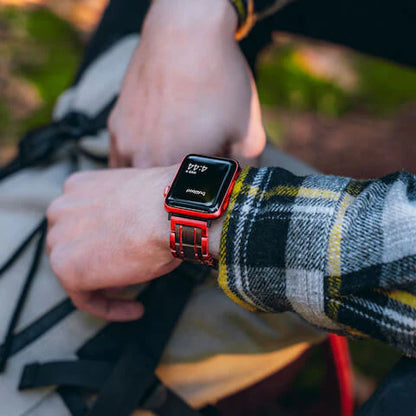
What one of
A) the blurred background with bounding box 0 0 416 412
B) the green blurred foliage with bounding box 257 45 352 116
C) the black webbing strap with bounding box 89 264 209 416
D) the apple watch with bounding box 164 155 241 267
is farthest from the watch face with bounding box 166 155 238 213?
the green blurred foliage with bounding box 257 45 352 116

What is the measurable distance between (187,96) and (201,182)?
0.22 m

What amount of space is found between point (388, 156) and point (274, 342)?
4.63ft

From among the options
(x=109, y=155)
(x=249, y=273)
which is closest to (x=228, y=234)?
(x=249, y=273)

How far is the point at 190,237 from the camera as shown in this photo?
71 cm

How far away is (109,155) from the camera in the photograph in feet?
3.32

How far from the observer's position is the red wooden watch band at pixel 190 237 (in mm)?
704

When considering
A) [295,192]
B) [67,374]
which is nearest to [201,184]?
[295,192]

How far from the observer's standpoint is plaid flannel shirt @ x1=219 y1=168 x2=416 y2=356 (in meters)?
0.59

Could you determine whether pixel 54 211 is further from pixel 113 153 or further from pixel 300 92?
pixel 300 92

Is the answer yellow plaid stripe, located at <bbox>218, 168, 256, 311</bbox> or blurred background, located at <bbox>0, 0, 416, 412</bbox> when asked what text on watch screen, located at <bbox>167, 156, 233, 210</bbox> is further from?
blurred background, located at <bbox>0, 0, 416, 412</bbox>

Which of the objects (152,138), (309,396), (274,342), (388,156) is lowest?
(309,396)

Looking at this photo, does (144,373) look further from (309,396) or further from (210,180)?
(309,396)

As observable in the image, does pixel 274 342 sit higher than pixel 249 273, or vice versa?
pixel 249 273

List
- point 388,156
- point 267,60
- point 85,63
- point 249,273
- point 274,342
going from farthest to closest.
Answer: point 267,60 → point 388,156 → point 85,63 → point 274,342 → point 249,273
